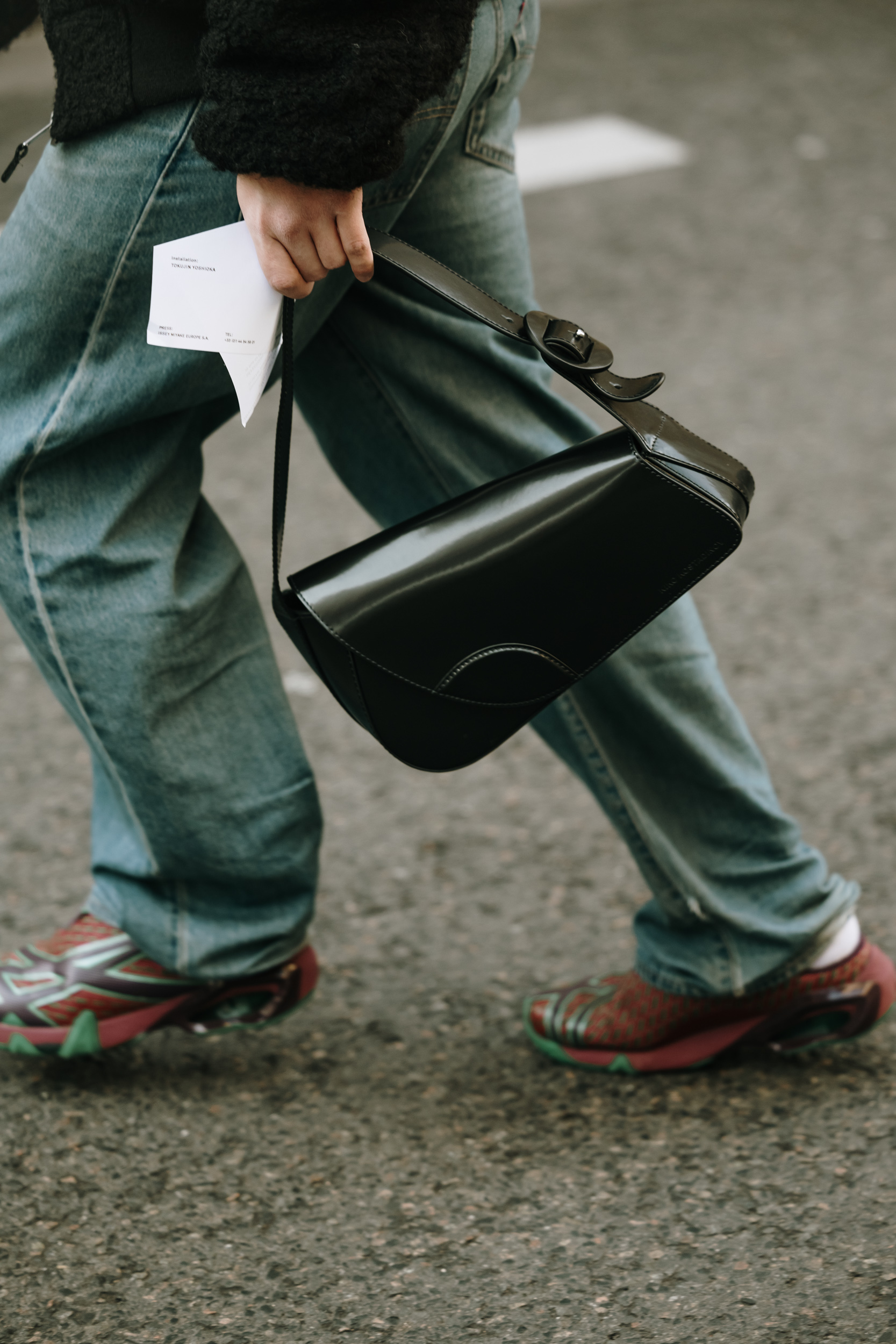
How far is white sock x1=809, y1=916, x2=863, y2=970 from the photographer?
1668 mm

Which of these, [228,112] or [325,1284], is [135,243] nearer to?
[228,112]

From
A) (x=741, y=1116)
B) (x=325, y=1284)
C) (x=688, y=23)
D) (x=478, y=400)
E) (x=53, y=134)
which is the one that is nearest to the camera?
(x=53, y=134)

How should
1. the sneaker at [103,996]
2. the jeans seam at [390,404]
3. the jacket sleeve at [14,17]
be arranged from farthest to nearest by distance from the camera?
the sneaker at [103,996], the jeans seam at [390,404], the jacket sleeve at [14,17]

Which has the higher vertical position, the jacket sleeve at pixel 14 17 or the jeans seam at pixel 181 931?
the jacket sleeve at pixel 14 17

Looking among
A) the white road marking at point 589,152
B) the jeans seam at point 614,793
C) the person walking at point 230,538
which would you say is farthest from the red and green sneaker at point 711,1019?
the white road marking at point 589,152

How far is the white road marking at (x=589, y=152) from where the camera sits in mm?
4809

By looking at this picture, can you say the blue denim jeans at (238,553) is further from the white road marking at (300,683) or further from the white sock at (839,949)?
the white road marking at (300,683)

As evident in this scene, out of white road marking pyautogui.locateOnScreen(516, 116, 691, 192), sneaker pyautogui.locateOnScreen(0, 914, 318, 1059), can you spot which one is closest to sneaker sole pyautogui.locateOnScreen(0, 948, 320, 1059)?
sneaker pyautogui.locateOnScreen(0, 914, 318, 1059)

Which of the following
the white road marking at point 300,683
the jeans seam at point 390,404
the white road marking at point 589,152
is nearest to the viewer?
the jeans seam at point 390,404

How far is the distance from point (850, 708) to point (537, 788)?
56 cm

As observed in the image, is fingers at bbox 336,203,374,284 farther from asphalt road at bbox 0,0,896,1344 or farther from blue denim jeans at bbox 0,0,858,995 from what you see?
asphalt road at bbox 0,0,896,1344

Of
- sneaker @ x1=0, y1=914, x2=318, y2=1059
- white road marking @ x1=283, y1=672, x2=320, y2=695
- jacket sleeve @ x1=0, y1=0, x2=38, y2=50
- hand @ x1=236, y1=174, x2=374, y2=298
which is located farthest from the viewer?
white road marking @ x1=283, y1=672, x2=320, y2=695

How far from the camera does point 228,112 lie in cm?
116

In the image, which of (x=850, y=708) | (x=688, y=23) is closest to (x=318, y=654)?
(x=850, y=708)
